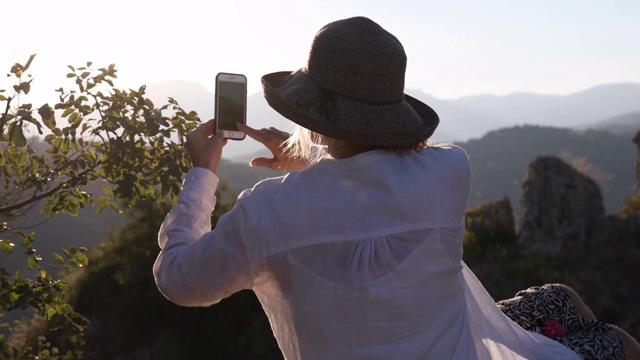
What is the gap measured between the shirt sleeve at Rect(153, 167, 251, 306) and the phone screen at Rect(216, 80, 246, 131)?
485 mm

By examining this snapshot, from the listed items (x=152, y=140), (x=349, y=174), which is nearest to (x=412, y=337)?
(x=349, y=174)

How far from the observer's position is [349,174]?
8.24 feet

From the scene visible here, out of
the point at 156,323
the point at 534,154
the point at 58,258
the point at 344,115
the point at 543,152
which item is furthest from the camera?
the point at 534,154

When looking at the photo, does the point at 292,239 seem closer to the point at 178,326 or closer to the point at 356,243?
the point at 356,243

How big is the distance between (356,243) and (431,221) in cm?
30

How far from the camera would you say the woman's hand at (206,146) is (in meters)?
2.90

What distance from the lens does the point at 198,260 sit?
2467 mm

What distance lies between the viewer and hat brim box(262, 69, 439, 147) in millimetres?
2531

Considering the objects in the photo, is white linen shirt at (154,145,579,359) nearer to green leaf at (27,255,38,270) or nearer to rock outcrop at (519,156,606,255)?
green leaf at (27,255,38,270)

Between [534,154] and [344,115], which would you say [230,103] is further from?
[534,154]

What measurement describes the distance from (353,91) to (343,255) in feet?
1.91

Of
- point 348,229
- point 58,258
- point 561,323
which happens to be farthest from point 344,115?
point 58,258

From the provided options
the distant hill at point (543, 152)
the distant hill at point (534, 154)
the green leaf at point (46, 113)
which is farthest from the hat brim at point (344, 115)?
the distant hill at point (543, 152)

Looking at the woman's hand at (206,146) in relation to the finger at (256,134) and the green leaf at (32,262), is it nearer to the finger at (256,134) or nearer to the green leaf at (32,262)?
the finger at (256,134)
